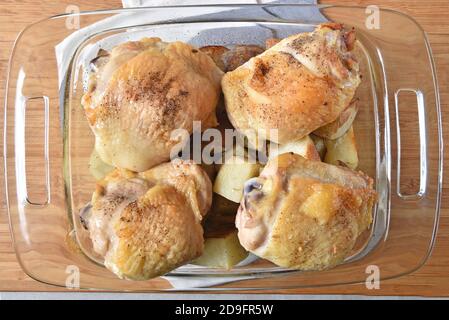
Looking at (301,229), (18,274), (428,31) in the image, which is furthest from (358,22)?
(18,274)

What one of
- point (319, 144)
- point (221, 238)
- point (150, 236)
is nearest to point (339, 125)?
point (319, 144)

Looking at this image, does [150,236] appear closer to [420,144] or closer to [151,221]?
[151,221]

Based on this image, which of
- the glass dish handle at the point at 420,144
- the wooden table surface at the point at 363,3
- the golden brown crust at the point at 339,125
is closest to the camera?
the golden brown crust at the point at 339,125

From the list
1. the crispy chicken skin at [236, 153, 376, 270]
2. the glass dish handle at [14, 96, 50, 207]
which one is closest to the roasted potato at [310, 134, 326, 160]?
the crispy chicken skin at [236, 153, 376, 270]

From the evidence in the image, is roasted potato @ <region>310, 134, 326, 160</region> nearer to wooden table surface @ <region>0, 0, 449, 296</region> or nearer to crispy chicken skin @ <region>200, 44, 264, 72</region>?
crispy chicken skin @ <region>200, 44, 264, 72</region>

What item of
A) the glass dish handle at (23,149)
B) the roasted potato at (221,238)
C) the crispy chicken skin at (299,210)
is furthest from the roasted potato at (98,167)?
the crispy chicken skin at (299,210)

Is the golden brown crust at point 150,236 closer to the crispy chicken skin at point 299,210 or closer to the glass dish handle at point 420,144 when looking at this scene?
the crispy chicken skin at point 299,210

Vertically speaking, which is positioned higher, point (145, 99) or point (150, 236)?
point (145, 99)
